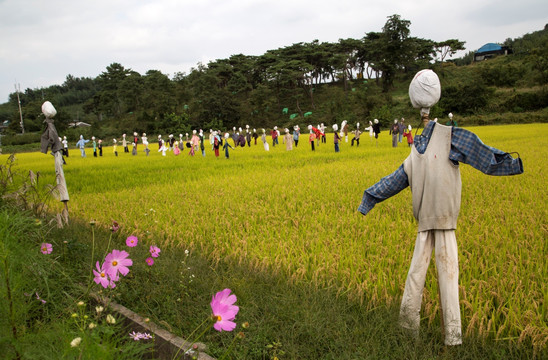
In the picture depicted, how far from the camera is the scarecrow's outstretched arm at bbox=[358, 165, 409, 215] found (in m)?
2.48

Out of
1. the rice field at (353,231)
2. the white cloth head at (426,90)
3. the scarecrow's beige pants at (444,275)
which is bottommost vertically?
the rice field at (353,231)

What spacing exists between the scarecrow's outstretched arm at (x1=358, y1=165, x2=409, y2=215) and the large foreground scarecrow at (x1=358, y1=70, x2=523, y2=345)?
89mm

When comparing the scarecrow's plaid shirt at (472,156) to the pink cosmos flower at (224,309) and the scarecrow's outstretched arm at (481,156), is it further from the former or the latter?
the pink cosmos flower at (224,309)

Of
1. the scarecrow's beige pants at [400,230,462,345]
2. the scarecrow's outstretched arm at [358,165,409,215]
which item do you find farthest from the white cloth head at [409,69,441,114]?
the scarecrow's beige pants at [400,230,462,345]

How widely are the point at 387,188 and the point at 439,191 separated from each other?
14.0 inches

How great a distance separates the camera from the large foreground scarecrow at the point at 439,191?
87.4 inches

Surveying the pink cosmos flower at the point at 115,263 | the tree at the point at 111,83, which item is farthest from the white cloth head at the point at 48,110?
the tree at the point at 111,83

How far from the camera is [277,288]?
10.5ft

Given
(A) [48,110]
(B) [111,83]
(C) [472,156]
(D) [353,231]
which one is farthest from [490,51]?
(C) [472,156]

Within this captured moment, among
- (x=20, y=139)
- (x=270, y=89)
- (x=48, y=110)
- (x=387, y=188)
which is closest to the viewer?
(x=387, y=188)

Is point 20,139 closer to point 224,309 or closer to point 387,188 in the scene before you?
point 387,188

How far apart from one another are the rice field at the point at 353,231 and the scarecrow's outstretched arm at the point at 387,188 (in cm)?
76

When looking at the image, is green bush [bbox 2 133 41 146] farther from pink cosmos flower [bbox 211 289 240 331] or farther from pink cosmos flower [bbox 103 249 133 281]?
pink cosmos flower [bbox 211 289 240 331]

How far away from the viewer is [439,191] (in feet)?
7.35
